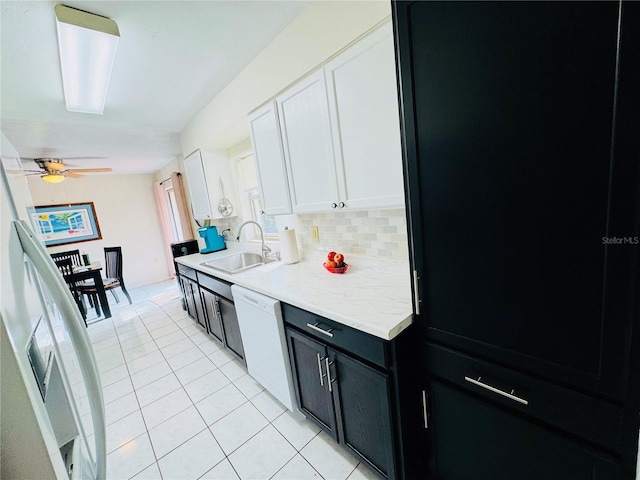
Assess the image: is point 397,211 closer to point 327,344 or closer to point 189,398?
point 327,344

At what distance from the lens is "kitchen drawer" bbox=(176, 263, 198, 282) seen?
277cm

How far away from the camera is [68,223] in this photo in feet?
16.5

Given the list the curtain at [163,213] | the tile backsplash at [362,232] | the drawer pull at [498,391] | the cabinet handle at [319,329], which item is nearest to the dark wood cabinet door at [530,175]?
the drawer pull at [498,391]

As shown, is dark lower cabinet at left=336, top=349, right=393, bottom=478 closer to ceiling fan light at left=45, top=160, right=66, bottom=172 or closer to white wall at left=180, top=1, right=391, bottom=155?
white wall at left=180, top=1, right=391, bottom=155

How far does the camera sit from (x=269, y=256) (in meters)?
2.53

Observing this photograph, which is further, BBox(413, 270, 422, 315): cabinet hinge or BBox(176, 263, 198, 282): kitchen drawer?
BBox(176, 263, 198, 282): kitchen drawer

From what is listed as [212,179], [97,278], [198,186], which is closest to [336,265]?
[212,179]

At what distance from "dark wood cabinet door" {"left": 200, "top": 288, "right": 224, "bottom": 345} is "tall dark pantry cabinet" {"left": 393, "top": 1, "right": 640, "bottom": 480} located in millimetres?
1961

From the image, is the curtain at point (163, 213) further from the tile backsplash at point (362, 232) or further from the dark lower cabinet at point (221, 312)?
the tile backsplash at point (362, 232)

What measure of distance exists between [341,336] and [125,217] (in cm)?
621

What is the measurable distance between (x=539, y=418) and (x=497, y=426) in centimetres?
15

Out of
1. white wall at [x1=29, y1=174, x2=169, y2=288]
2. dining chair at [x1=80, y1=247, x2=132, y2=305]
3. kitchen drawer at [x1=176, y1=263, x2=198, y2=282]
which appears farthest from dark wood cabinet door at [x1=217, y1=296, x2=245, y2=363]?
white wall at [x1=29, y1=174, x2=169, y2=288]

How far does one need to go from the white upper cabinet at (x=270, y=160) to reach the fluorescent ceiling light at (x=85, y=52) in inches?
35.2

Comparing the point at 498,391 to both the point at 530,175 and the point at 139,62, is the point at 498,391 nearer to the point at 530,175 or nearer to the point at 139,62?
the point at 530,175
